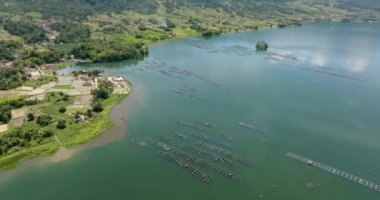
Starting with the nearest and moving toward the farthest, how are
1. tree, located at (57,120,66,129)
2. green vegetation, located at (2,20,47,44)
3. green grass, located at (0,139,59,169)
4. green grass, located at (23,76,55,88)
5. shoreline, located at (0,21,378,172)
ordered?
green grass, located at (0,139,59,169) → shoreline, located at (0,21,378,172) → tree, located at (57,120,66,129) → green grass, located at (23,76,55,88) → green vegetation, located at (2,20,47,44)

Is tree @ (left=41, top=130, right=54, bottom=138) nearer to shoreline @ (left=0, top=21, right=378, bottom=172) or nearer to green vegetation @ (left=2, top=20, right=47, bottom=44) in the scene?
shoreline @ (left=0, top=21, right=378, bottom=172)

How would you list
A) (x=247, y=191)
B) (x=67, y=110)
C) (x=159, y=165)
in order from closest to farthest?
(x=247, y=191) → (x=159, y=165) → (x=67, y=110)

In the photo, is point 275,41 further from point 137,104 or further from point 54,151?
point 54,151

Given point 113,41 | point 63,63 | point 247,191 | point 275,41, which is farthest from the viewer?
point 275,41

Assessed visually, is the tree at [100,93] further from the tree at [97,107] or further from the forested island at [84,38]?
the tree at [97,107]

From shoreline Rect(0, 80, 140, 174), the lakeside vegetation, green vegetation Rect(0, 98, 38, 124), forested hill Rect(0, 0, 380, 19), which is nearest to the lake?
shoreline Rect(0, 80, 140, 174)

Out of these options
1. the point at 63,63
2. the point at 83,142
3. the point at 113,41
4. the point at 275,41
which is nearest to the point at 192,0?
the point at 275,41
